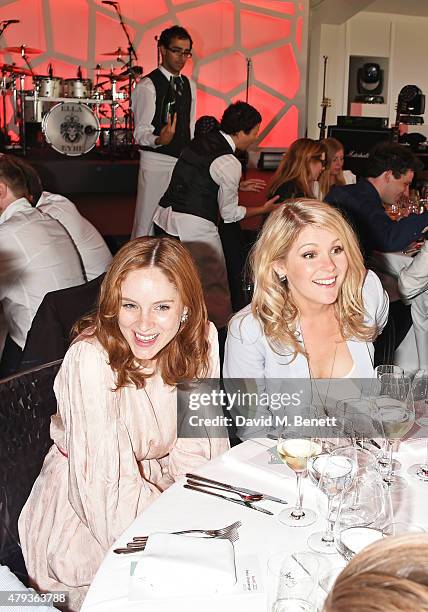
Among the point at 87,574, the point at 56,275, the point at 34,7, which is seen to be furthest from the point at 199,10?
the point at 87,574

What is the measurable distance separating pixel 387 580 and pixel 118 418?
127 centimetres

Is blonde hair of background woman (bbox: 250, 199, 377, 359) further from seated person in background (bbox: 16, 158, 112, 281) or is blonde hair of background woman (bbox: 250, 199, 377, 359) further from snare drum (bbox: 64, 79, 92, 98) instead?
snare drum (bbox: 64, 79, 92, 98)

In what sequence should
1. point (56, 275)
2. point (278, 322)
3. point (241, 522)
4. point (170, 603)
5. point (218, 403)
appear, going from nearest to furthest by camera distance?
point (170, 603) → point (241, 522) → point (218, 403) → point (278, 322) → point (56, 275)

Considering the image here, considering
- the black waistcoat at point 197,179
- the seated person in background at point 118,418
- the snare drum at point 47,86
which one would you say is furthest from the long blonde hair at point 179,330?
the snare drum at point 47,86

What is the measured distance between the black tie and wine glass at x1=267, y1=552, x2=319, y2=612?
15.5ft

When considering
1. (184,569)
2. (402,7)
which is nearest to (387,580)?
(184,569)

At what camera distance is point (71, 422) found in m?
1.80

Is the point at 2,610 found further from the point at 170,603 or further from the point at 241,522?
the point at 241,522

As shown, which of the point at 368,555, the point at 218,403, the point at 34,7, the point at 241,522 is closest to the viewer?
the point at 368,555

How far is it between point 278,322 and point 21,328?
1324 mm

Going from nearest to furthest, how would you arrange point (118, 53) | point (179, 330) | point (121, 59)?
point (179, 330) → point (118, 53) → point (121, 59)

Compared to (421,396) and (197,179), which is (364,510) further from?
(197,179)

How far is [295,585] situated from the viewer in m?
1.12

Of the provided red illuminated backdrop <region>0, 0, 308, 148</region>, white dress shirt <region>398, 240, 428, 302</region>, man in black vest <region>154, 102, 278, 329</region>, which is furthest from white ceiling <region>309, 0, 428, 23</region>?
white dress shirt <region>398, 240, 428, 302</region>
